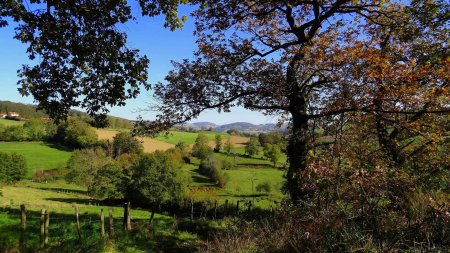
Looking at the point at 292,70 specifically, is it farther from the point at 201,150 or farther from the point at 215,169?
the point at 201,150

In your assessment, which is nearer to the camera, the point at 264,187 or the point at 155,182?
the point at 155,182

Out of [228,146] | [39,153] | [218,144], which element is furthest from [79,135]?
[228,146]

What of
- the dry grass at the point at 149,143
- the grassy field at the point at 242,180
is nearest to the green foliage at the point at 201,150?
the grassy field at the point at 242,180

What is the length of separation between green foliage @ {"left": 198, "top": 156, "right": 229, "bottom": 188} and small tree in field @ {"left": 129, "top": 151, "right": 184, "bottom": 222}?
25.0 meters

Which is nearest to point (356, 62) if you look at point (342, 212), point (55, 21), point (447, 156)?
point (342, 212)

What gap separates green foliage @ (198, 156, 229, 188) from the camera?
8056cm

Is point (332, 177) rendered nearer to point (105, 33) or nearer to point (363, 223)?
point (363, 223)

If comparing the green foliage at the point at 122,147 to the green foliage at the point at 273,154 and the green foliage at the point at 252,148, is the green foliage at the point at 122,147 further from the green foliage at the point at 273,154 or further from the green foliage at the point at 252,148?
the green foliage at the point at 273,154

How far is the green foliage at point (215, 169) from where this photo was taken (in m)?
80.6

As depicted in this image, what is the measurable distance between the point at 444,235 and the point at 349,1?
870cm

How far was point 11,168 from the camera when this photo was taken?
6619 cm

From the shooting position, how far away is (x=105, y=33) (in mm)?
9172

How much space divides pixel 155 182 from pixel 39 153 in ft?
180

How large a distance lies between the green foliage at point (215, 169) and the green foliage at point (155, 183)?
2497 centimetres
